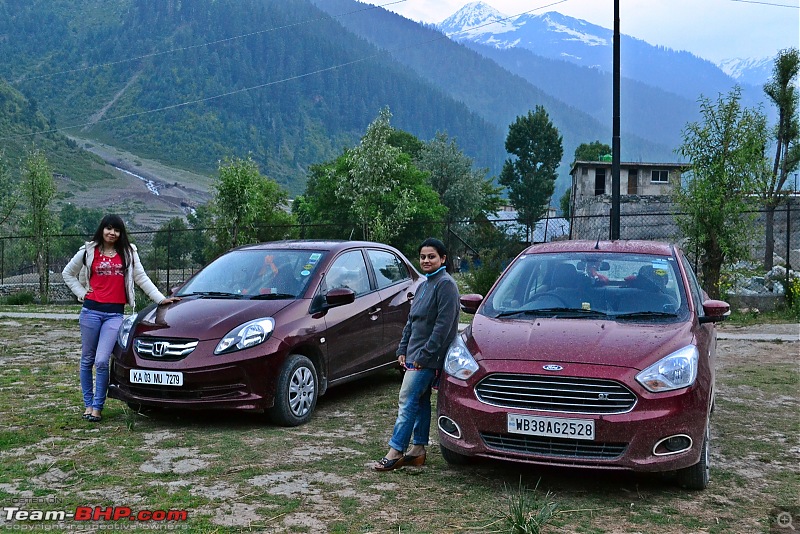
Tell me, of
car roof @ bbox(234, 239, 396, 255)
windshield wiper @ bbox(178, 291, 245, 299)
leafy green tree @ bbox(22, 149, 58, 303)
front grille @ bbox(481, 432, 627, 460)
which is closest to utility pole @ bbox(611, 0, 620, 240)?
car roof @ bbox(234, 239, 396, 255)

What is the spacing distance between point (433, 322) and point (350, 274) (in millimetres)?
2634

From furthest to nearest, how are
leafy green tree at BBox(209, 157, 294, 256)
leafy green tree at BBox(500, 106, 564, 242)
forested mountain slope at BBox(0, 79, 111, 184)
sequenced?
forested mountain slope at BBox(0, 79, 111, 184) < leafy green tree at BBox(500, 106, 564, 242) < leafy green tree at BBox(209, 157, 294, 256)

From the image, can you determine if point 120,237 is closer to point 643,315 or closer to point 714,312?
point 643,315

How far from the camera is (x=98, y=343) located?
698 centimetres

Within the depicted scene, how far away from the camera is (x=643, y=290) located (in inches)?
237

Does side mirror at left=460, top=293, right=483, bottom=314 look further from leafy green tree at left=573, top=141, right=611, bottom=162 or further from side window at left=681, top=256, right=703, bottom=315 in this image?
leafy green tree at left=573, top=141, right=611, bottom=162

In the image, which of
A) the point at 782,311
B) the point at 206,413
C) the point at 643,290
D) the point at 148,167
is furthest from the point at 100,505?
the point at 148,167

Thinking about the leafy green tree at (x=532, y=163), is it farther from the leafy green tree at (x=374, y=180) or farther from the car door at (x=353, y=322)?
the car door at (x=353, y=322)

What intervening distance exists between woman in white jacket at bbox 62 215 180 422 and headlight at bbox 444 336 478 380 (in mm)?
3143

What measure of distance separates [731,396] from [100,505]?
6661 millimetres

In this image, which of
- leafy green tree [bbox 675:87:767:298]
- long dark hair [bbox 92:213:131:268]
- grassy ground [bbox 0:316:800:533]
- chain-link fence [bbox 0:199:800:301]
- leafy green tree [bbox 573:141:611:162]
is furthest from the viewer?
leafy green tree [bbox 573:141:611:162]

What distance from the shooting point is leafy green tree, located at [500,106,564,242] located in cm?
8575

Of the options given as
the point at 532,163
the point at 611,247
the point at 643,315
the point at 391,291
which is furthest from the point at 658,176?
the point at 643,315

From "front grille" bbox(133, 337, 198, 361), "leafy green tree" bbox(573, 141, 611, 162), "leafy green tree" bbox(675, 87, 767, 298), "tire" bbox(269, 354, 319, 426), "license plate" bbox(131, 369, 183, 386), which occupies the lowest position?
"tire" bbox(269, 354, 319, 426)
